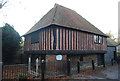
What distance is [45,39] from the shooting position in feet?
33.5

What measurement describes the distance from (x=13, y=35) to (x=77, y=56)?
1016 cm

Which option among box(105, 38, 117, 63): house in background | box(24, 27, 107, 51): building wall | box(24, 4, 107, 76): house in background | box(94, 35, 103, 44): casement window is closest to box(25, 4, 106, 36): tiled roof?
box(24, 4, 107, 76): house in background

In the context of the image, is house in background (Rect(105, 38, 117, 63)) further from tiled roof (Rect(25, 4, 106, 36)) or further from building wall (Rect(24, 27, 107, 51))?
building wall (Rect(24, 27, 107, 51))

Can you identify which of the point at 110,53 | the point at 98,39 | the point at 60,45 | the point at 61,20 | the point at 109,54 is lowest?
the point at 109,54

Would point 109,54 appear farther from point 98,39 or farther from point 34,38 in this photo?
point 34,38

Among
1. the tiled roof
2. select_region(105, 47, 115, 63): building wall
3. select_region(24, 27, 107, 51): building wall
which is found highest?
the tiled roof

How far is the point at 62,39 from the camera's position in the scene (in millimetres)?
9773

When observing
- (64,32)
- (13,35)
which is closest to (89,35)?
(64,32)

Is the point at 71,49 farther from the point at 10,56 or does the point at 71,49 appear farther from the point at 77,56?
the point at 10,56

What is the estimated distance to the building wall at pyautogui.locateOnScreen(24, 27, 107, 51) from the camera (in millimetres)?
9492

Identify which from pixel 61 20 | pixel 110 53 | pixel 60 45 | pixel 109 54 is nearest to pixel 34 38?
pixel 61 20

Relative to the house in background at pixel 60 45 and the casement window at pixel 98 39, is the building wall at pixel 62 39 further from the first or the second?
the casement window at pixel 98 39

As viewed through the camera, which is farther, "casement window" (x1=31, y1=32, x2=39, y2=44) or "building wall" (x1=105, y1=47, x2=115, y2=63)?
"building wall" (x1=105, y1=47, x2=115, y2=63)

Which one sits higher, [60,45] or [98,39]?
[98,39]
